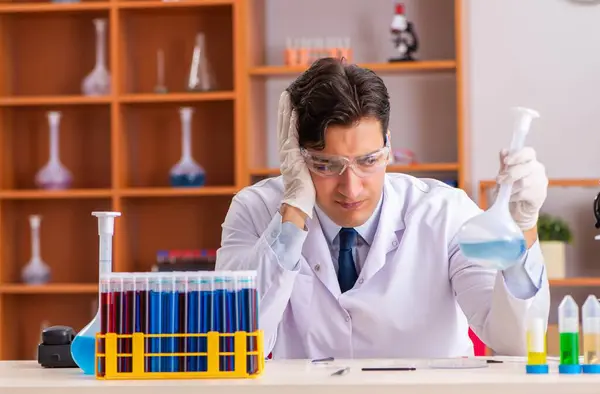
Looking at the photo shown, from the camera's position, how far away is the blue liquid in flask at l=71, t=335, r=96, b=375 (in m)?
1.64

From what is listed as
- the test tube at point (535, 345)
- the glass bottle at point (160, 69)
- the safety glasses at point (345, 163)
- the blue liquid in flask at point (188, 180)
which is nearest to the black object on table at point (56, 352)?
the safety glasses at point (345, 163)

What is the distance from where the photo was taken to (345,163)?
82.7 inches

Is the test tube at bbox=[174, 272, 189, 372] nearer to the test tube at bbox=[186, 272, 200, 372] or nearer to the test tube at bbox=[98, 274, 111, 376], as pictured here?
the test tube at bbox=[186, 272, 200, 372]

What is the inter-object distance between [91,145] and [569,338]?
313cm

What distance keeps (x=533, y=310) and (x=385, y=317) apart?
39 cm

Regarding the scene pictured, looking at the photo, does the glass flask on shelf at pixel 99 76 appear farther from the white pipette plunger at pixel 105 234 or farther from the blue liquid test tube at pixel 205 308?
the blue liquid test tube at pixel 205 308

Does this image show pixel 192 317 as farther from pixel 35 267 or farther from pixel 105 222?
pixel 35 267

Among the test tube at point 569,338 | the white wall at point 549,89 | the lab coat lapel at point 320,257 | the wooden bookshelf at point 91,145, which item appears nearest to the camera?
the test tube at point 569,338

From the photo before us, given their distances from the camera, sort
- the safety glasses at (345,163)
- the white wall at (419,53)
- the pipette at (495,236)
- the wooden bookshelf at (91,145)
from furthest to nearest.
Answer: the wooden bookshelf at (91,145), the white wall at (419,53), the safety glasses at (345,163), the pipette at (495,236)

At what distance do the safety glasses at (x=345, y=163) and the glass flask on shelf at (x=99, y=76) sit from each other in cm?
218

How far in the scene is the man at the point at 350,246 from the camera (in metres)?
2.10

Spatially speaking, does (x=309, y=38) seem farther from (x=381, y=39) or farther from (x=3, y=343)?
(x=3, y=343)

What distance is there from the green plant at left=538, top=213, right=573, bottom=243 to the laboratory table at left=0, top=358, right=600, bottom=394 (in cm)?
228

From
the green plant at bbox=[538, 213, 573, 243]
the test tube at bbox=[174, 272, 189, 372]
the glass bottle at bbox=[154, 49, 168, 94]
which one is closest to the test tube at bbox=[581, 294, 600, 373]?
the test tube at bbox=[174, 272, 189, 372]
